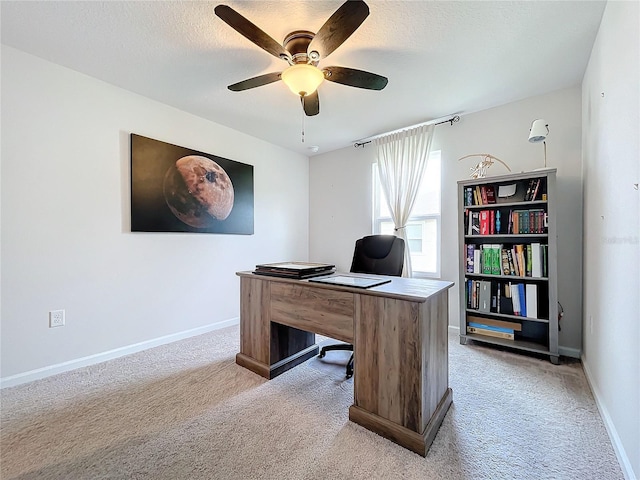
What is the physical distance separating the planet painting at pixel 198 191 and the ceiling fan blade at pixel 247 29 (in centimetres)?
167

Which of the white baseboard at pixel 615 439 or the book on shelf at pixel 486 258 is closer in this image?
the white baseboard at pixel 615 439

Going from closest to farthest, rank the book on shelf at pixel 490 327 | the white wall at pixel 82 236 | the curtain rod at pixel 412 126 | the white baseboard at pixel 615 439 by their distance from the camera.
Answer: the white baseboard at pixel 615 439 < the white wall at pixel 82 236 < the book on shelf at pixel 490 327 < the curtain rod at pixel 412 126

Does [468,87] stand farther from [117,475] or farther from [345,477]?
[117,475]

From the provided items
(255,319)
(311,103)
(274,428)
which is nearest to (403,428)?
(274,428)

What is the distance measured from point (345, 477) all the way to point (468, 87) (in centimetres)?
291

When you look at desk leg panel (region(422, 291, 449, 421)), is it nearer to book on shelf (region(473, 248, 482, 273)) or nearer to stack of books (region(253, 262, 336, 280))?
stack of books (region(253, 262, 336, 280))

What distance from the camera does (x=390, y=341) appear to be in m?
1.41

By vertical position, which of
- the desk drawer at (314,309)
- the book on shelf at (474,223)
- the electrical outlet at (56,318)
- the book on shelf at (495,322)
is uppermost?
the book on shelf at (474,223)

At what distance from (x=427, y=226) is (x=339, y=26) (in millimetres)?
2409

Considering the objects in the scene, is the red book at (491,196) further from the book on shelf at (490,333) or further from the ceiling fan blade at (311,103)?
the ceiling fan blade at (311,103)

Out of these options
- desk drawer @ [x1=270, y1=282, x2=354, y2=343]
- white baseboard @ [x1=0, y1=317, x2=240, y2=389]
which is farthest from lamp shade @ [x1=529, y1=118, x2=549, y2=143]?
white baseboard @ [x1=0, y1=317, x2=240, y2=389]

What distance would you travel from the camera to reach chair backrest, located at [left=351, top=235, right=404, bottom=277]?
2.45m

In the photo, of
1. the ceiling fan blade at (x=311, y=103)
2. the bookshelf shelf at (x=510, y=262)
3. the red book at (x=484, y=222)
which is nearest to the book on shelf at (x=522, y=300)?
the bookshelf shelf at (x=510, y=262)

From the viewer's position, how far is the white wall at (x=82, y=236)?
77.0 inches
